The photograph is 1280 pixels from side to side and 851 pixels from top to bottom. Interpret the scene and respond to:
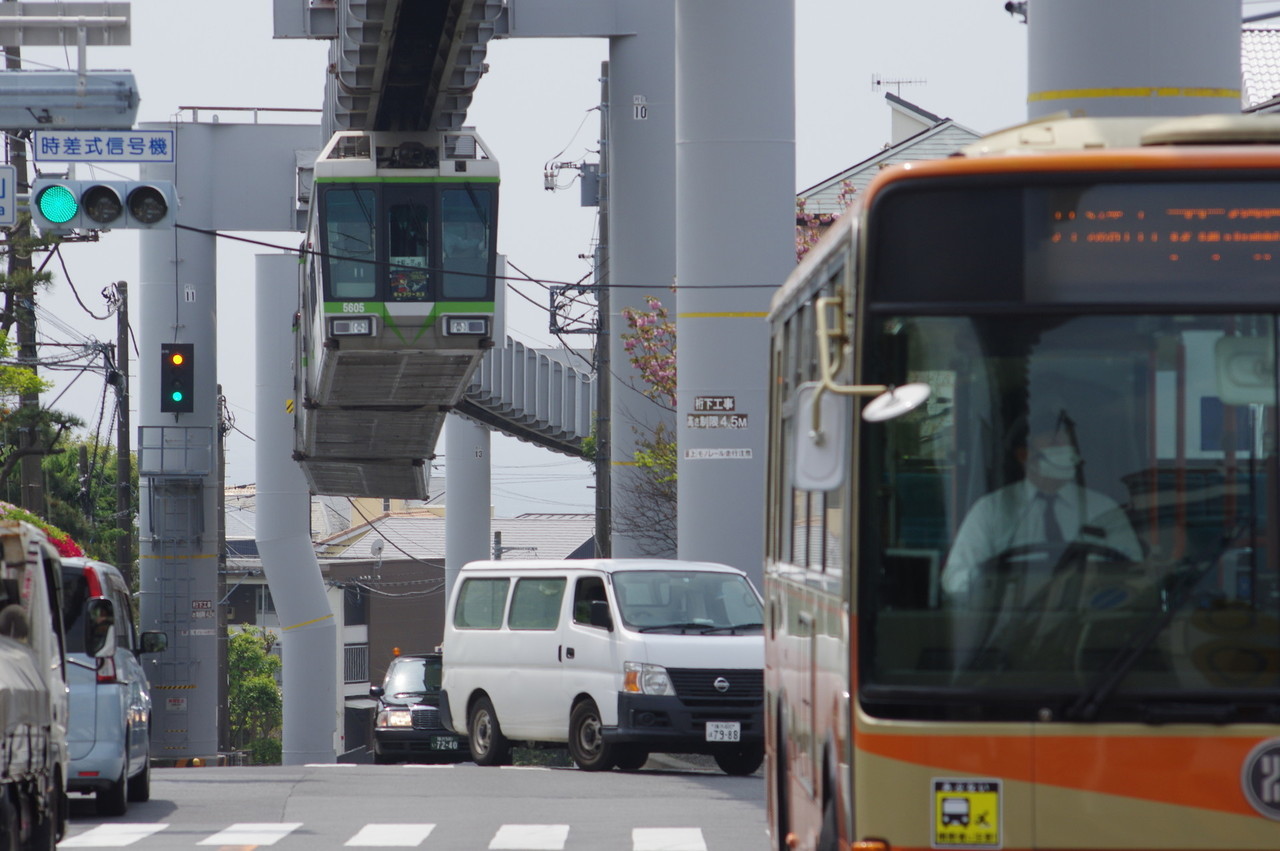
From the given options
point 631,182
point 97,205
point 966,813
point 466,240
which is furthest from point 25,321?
point 966,813

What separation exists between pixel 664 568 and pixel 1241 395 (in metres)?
12.7

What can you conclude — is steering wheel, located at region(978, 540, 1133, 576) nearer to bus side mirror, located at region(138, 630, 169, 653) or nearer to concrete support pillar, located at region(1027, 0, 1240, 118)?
concrete support pillar, located at region(1027, 0, 1240, 118)

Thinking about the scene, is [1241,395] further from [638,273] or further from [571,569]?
[638,273]

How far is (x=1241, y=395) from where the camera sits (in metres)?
5.66

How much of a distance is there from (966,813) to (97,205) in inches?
602

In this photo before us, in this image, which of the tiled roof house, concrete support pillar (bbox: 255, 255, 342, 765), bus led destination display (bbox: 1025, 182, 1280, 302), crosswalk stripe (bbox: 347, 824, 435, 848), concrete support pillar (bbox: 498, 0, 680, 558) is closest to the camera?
bus led destination display (bbox: 1025, 182, 1280, 302)

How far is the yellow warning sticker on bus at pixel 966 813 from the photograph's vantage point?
5.53 meters

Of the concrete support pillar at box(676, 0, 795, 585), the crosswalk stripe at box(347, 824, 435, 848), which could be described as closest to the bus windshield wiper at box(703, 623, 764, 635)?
the concrete support pillar at box(676, 0, 795, 585)

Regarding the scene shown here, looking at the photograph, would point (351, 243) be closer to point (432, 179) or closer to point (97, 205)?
point (432, 179)

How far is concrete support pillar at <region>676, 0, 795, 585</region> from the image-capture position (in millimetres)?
21344

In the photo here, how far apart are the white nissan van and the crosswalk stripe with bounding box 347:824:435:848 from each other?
378 centimetres

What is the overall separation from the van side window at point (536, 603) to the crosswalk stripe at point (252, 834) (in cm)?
491

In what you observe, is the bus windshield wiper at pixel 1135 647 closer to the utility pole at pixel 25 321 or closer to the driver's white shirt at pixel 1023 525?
the driver's white shirt at pixel 1023 525

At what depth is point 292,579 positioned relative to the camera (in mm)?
51469
